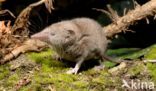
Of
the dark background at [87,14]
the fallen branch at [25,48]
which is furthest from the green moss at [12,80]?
the dark background at [87,14]

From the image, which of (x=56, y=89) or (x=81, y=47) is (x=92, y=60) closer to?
(x=81, y=47)

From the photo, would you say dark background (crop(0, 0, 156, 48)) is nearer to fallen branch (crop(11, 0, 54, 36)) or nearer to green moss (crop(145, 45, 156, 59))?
fallen branch (crop(11, 0, 54, 36))

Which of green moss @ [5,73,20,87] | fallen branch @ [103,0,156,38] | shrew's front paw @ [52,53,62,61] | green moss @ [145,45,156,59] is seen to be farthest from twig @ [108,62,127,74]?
green moss @ [5,73,20,87]

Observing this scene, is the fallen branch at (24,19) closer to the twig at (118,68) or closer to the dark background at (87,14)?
the dark background at (87,14)

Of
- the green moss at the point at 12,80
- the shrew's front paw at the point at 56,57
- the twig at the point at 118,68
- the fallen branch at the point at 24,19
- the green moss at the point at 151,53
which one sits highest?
the fallen branch at the point at 24,19

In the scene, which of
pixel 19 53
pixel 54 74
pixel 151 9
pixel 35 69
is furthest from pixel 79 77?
pixel 151 9

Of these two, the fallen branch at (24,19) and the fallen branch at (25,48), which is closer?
the fallen branch at (25,48)
